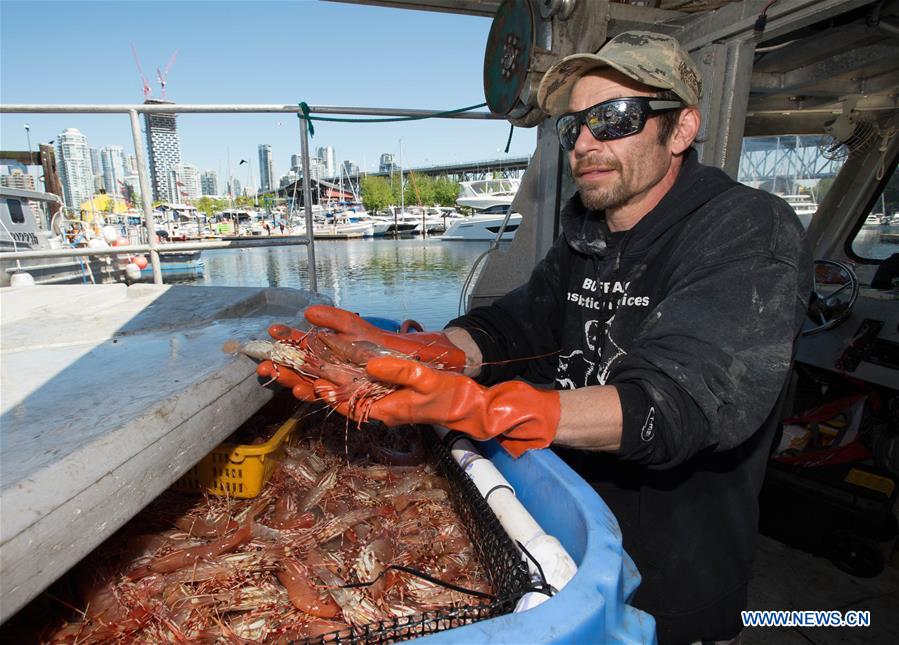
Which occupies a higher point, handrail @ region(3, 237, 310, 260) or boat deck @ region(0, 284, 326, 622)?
handrail @ region(3, 237, 310, 260)

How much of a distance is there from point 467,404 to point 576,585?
0.50 meters

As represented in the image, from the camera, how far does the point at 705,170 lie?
71.8 inches

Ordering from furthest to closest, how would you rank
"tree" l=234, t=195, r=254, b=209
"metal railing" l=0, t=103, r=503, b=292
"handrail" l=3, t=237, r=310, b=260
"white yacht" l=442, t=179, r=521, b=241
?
"tree" l=234, t=195, r=254, b=209 → "white yacht" l=442, t=179, r=521, b=241 → "metal railing" l=0, t=103, r=503, b=292 → "handrail" l=3, t=237, r=310, b=260

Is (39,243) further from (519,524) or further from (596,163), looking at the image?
(519,524)

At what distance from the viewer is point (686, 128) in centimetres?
189

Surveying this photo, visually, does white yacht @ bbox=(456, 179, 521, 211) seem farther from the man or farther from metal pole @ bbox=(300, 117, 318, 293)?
the man

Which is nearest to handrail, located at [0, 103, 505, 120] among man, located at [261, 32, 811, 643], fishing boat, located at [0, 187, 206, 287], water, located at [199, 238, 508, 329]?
man, located at [261, 32, 811, 643]

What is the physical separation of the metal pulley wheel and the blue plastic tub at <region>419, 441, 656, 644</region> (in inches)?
120

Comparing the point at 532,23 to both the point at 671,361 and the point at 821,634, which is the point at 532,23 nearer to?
the point at 671,361

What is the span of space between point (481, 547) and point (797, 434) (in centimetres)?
371

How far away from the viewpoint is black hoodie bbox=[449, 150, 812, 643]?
1.32 meters

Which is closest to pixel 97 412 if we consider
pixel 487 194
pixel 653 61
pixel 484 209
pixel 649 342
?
pixel 649 342

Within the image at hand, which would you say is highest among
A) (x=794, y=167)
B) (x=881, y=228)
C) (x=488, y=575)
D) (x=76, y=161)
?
(x=76, y=161)

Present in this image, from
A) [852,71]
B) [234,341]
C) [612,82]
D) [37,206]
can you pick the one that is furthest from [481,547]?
[37,206]
